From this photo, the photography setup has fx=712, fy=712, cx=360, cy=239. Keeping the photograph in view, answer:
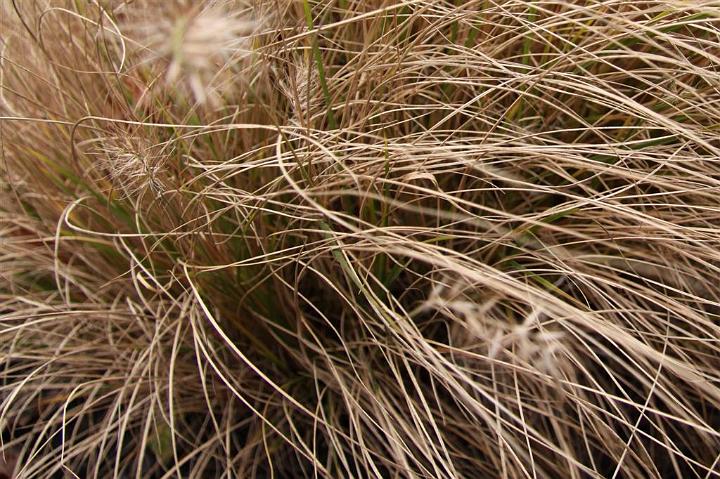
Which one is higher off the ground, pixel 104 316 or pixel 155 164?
pixel 155 164

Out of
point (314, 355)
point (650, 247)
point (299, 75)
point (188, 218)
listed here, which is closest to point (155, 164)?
point (188, 218)

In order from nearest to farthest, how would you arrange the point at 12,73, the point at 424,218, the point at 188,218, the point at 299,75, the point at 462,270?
the point at 462,270 < the point at 299,75 < the point at 188,218 < the point at 424,218 < the point at 12,73

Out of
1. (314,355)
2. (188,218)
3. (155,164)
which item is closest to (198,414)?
(314,355)

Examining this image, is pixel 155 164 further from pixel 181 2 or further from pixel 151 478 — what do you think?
pixel 151 478

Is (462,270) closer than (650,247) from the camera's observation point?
Yes

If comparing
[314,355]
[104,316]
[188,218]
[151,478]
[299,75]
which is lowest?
[151,478]

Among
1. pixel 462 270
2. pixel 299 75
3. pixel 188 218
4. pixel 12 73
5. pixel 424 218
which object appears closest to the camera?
pixel 462 270

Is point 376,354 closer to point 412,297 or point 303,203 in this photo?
point 412,297
